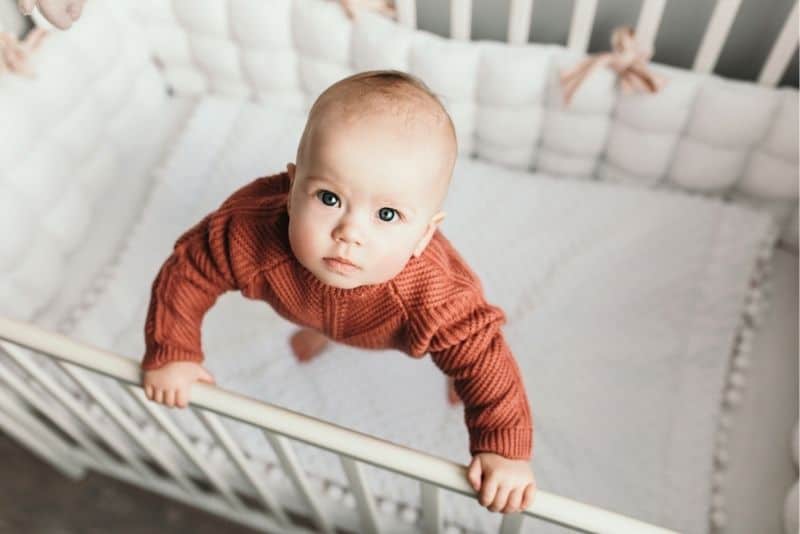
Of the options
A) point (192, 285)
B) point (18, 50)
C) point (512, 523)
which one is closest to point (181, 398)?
point (192, 285)

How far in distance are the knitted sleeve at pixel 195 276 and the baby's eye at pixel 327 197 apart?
187 millimetres

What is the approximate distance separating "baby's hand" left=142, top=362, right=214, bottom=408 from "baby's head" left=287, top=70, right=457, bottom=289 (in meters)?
0.20

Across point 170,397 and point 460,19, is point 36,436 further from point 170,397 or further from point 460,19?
point 460,19

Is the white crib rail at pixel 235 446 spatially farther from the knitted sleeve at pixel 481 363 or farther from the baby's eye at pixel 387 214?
the baby's eye at pixel 387 214

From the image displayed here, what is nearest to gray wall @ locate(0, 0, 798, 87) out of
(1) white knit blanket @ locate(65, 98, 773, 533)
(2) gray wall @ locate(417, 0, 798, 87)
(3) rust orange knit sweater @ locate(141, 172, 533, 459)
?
(2) gray wall @ locate(417, 0, 798, 87)

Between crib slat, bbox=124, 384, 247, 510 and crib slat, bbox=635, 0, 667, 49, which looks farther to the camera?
crib slat, bbox=635, 0, 667, 49

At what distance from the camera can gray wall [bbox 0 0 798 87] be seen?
37.5 inches

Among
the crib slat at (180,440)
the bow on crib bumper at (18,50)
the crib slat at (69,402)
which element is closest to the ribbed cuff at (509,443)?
the crib slat at (180,440)

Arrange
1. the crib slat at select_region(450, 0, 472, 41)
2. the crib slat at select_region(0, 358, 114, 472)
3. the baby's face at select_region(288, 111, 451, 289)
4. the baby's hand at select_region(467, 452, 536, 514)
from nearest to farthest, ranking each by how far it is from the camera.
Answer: the baby's face at select_region(288, 111, 451, 289), the baby's hand at select_region(467, 452, 536, 514), the crib slat at select_region(0, 358, 114, 472), the crib slat at select_region(450, 0, 472, 41)

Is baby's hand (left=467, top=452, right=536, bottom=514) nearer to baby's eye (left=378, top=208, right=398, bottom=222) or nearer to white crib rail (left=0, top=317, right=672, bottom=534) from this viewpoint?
white crib rail (left=0, top=317, right=672, bottom=534)

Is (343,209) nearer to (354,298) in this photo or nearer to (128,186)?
(354,298)

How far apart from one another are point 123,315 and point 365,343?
427 millimetres

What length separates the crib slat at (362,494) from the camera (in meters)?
0.72

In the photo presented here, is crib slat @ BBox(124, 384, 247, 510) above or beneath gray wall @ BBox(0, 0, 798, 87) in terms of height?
beneath
